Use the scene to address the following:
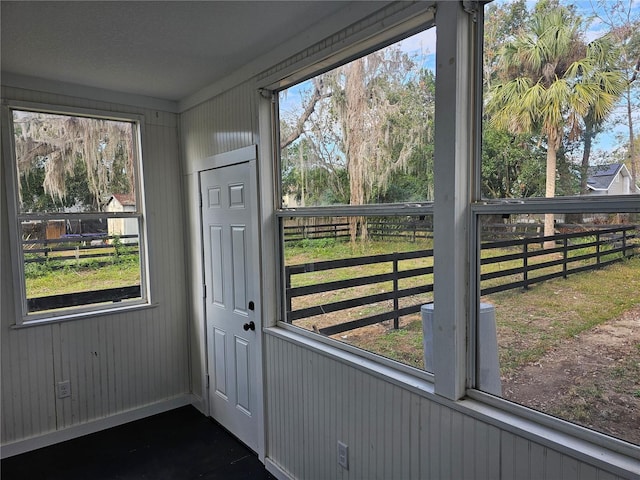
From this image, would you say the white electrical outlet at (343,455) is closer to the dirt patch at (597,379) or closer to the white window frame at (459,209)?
the white window frame at (459,209)

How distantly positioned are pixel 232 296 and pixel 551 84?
2337 mm

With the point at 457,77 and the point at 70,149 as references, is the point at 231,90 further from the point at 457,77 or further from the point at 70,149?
the point at 457,77

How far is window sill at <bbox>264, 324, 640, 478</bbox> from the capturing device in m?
1.17

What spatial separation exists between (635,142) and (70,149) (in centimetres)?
335

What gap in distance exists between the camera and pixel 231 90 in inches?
109

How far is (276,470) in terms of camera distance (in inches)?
100

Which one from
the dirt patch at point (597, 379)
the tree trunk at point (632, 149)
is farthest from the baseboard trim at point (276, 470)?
the tree trunk at point (632, 149)

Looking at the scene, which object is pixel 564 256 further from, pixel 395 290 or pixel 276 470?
pixel 276 470

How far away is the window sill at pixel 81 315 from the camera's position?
9.36ft

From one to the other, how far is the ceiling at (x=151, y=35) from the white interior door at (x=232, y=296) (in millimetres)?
697

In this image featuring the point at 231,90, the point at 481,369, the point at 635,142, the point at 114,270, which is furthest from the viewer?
the point at 114,270

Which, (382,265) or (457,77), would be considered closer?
(457,77)

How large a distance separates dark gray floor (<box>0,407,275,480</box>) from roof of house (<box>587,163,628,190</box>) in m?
2.41

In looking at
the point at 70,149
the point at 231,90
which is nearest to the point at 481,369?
the point at 231,90
